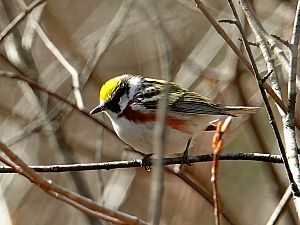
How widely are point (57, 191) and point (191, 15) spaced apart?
4411 mm

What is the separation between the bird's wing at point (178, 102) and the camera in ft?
13.2

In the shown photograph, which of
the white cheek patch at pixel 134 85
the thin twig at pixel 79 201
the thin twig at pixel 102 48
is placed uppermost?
the thin twig at pixel 102 48

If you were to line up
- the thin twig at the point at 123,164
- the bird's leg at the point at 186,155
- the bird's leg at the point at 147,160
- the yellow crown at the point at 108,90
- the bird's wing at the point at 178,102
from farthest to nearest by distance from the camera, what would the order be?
the yellow crown at the point at 108,90 < the bird's wing at the point at 178,102 < the bird's leg at the point at 147,160 < the bird's leg at the point at 186,155 < the thin twig at the point at 123,164

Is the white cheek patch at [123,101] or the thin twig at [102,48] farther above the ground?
the thin twig at [102,48]

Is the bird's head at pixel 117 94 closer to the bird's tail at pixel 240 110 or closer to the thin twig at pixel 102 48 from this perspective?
the thin twig at pixel 102 48

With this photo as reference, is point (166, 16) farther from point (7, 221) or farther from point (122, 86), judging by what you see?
point (7, 221)

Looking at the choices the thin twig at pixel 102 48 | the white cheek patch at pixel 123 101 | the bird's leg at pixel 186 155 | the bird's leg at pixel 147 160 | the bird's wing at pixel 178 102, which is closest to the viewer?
the bird's leg at pixel 186 155

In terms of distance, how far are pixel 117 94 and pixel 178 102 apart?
45 centimetres

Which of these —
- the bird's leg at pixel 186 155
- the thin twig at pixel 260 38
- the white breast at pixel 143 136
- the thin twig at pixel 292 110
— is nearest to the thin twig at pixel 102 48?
the white breast at pixel 143 136

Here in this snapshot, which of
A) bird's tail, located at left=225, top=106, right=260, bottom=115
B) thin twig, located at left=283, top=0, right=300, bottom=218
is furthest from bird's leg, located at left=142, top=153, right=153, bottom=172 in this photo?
thin twig, located at left=283, top=0, right=300, bottom=218

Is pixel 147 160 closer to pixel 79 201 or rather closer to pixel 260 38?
pixel 260 38

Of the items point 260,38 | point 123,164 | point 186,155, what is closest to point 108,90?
point 186,155

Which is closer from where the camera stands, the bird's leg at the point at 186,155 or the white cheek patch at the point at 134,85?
the bird's leg at the point at 186,155

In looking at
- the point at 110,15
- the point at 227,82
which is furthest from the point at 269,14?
the point at 110,15
